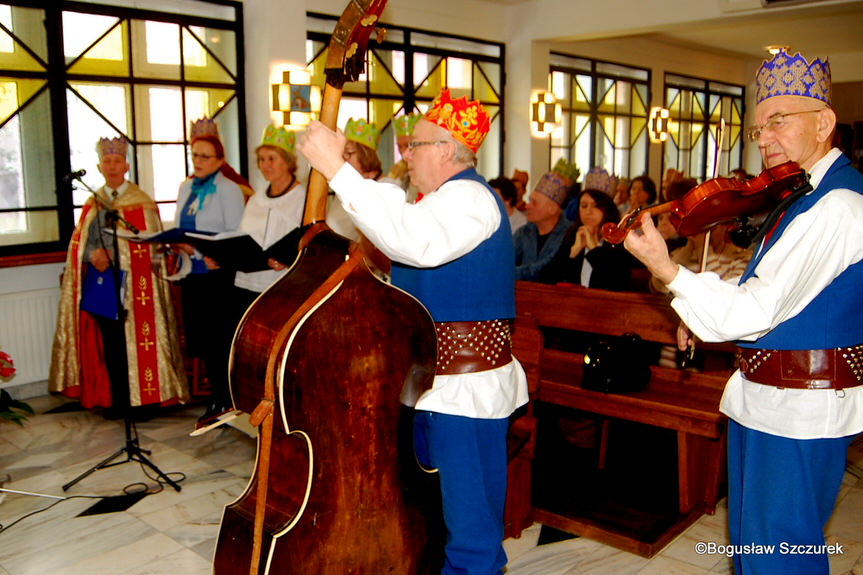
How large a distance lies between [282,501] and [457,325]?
652 mm

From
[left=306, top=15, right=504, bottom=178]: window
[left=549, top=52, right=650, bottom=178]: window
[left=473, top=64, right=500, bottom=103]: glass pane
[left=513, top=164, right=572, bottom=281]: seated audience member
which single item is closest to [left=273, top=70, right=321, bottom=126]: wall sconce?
[left=306, top=15, right=504, bottom=178]: window

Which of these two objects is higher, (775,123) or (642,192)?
(775,123)

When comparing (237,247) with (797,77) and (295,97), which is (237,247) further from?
(295,97)

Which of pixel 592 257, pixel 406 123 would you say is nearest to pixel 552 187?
pixel 592 257

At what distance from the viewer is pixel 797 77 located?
186cm

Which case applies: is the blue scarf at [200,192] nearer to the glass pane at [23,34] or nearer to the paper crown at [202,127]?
the paper crown at [202,127]

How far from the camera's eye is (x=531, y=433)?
3.05 metres

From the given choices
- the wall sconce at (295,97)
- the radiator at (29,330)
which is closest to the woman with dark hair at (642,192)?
the wall sconce at (295,97)

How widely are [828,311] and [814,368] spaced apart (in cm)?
13

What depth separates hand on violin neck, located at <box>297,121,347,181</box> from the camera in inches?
68.7

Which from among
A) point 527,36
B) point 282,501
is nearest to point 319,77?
point 527,36

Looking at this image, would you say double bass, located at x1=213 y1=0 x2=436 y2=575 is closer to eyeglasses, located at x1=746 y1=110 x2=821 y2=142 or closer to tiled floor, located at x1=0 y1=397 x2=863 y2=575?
eyeglasses, located at x1=746 y1=110 x2=821 y2=142

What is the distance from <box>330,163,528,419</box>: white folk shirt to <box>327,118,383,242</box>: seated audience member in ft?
5.37

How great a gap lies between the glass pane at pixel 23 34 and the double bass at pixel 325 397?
4.12m
